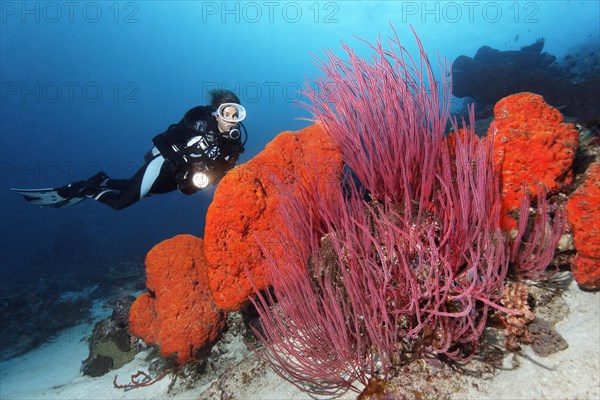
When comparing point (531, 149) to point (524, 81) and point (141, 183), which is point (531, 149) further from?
point (524, 81)

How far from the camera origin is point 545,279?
7.43 ft

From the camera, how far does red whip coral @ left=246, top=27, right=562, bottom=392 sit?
71.2 inches

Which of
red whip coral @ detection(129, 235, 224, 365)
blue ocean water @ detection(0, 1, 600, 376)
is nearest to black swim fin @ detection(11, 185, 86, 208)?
red whip coral @ detection(129, 235, 224, 365)

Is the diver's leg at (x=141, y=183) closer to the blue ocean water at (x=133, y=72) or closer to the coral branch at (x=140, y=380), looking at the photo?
the coral branch at (x=140, y=380)

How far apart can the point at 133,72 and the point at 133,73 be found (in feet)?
0.89

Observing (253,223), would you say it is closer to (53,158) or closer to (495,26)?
(53,158)

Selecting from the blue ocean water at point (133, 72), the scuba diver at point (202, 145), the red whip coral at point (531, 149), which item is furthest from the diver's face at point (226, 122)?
the blue ocean water at point (133, 72)

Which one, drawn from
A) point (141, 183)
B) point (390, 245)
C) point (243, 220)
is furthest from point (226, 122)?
point (390, 245)

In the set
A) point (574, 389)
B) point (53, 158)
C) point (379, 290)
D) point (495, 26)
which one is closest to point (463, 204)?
point (379, 290)

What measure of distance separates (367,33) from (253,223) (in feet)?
321

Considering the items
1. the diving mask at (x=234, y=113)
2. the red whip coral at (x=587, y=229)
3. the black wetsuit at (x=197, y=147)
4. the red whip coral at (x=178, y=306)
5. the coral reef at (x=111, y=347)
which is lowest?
the coral reef at (x=111, y=347)

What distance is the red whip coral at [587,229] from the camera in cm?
200

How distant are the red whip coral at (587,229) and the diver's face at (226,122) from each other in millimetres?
4061

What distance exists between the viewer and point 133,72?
81.3m
